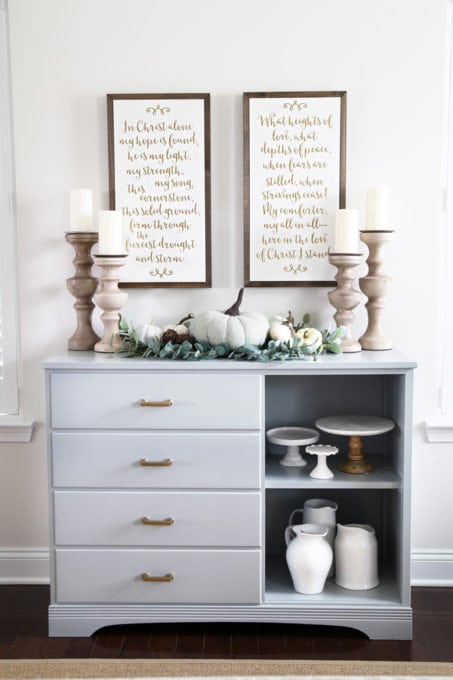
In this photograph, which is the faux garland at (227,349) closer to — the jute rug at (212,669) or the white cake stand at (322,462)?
the white cake stand at (322,462)

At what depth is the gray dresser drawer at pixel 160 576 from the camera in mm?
2713

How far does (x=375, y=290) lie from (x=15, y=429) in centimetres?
151

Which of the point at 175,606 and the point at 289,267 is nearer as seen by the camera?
the point at 175,606

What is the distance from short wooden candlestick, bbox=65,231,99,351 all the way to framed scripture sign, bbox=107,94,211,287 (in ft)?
0.49

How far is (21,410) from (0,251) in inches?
25.2

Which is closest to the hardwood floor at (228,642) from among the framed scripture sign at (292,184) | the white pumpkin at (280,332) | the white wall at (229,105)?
the white wall at (229,105)

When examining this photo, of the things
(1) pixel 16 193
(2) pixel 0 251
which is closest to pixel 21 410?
(2) pixel 0 251

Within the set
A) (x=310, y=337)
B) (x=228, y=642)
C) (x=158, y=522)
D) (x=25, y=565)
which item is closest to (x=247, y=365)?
(x=310, y=337)

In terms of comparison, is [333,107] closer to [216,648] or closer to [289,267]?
[289,267]

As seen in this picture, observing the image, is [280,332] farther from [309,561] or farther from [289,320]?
[309,561]

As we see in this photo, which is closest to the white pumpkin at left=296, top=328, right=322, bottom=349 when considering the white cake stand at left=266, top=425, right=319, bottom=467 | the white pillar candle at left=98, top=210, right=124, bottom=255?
the white cake stand at left=266, top=425, right=319, bottom=467

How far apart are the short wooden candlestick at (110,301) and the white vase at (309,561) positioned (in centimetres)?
96

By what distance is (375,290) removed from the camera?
2.93 metres

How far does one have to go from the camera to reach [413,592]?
10.1 feet
